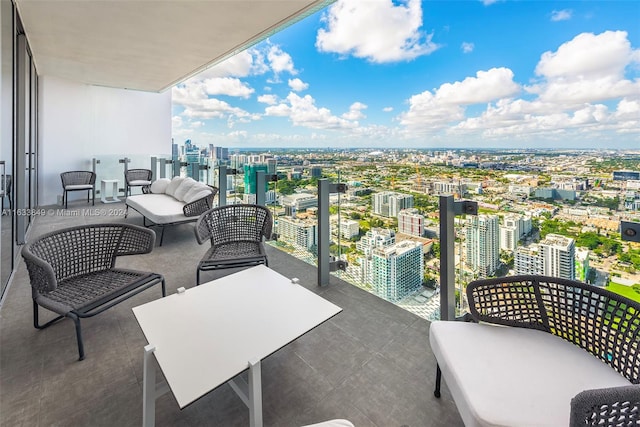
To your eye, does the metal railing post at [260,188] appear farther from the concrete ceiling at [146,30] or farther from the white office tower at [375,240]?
the concrete ceiling at [146,30]

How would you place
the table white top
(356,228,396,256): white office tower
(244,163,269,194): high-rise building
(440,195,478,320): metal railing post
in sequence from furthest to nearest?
(244,163,269,194): high-rise building, (356,228,396,256): white office tower, (440,195,478,320): metal railing post, the table white top

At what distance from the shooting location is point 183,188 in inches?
194

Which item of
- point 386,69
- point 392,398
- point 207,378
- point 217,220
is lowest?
point 392,398

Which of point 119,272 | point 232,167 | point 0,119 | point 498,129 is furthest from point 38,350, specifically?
point 498,129

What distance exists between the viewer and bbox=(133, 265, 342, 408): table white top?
4.00ft

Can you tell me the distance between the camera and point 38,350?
1.86 m

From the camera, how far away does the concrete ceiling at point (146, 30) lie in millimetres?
3448

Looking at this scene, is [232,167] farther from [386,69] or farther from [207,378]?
[386,69]

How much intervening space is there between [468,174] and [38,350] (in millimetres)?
3016

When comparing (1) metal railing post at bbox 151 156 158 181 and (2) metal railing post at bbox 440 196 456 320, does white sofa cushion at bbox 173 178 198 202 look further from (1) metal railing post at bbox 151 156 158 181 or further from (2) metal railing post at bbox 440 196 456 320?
(2) metal railing post at bbox 440 196 456 320

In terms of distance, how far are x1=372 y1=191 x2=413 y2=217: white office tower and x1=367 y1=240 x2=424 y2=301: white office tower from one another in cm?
27

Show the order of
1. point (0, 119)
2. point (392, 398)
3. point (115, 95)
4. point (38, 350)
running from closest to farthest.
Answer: point (392, 398), point (38, 350), point (0, 119), point (115, 95)

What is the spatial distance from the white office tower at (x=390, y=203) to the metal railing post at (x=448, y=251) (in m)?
0.33

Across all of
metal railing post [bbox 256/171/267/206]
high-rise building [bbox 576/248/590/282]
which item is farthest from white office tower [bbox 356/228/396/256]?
metal railing post [bbox 256/171/267/206]
